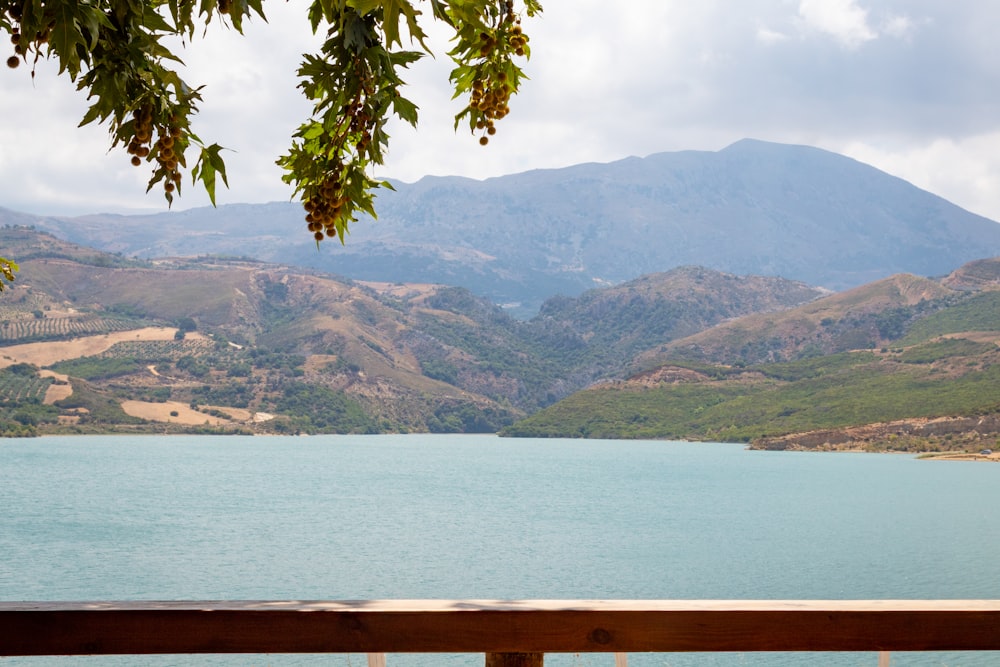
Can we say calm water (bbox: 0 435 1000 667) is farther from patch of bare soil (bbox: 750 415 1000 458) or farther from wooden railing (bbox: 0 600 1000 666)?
wooden railing (bbox: 0 600 1000 666)

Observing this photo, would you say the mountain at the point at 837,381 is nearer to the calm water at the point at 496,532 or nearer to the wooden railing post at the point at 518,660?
the calm water at the point at 496,532

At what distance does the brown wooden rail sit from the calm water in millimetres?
14200

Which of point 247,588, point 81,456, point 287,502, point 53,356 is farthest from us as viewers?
point 53,356

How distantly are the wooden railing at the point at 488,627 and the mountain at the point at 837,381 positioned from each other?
3041 inches

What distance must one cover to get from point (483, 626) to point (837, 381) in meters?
107

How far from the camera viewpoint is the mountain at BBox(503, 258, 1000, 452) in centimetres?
8281

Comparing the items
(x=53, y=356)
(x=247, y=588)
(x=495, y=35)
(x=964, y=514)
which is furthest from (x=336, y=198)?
(x=53, y=356)

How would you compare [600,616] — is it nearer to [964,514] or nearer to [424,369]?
[964,514]

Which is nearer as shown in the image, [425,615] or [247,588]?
[425,615]

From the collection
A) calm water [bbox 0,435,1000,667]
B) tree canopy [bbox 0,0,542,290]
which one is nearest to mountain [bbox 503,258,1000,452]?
calm water [bbox 0,435,1000,667]

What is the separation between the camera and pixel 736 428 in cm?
10212

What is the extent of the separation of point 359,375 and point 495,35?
140142 millimetres

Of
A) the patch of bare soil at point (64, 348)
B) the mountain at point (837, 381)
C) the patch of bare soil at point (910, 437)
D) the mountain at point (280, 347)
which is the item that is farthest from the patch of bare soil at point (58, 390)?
the patch of bare soil at point (910, 437)

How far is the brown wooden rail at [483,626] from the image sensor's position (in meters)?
2.29
